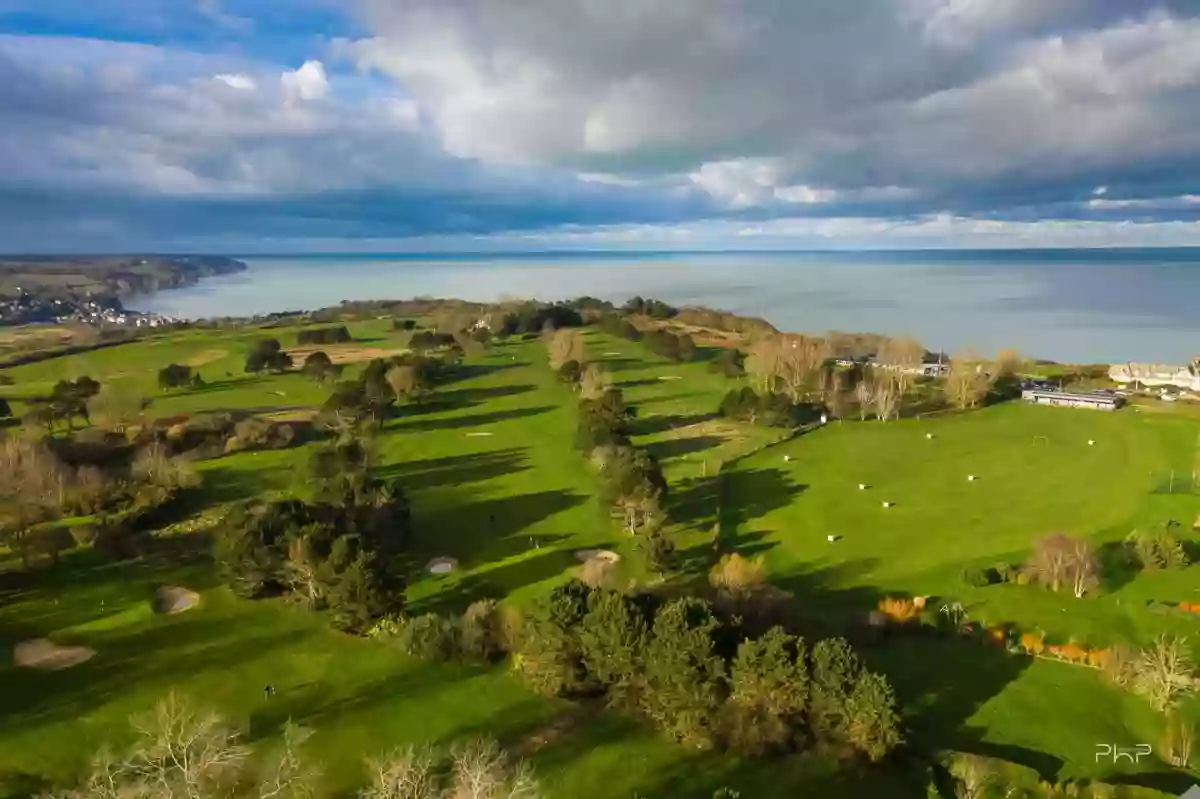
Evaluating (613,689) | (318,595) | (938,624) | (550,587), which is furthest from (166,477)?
(938,624)

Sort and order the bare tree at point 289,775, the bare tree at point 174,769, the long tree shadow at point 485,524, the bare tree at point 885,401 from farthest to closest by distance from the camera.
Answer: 1. the bare tree at point 885,401
2. the long tree shadow at point 485,524
3. the bare tree at point 289,775
4. the bare tree at point 174,769

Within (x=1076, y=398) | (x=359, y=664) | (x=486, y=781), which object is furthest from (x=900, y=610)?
(x=1076, y=398)

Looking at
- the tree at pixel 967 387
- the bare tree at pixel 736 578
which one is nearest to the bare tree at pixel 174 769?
the bare tree at pixel 736 578

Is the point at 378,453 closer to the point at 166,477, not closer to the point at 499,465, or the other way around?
the point at 499,465

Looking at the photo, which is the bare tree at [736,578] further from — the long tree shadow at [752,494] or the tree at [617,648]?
the long tree shadow at [752,494]

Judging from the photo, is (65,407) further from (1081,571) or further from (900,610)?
(1081,571)

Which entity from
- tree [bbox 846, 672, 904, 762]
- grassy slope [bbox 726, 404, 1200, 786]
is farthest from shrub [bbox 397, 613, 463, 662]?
grassy slope [bbox 726, 404, 1200, 786]
